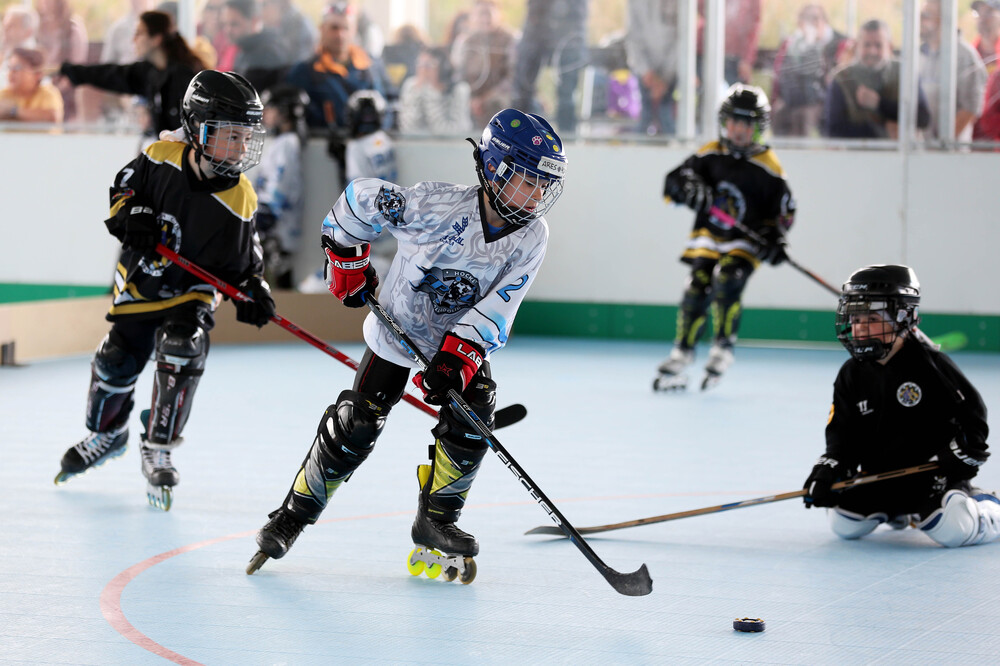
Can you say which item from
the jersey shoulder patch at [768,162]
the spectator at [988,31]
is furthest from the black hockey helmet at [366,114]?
the spectator at [988,31]

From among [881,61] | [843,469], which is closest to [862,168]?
[881,61]

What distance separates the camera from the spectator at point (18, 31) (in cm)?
1090

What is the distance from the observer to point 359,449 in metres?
3.70

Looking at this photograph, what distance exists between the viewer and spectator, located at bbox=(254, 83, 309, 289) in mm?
9938

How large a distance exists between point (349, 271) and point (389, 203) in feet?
0.84

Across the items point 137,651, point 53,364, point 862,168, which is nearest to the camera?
point 137,651

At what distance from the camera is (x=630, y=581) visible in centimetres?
341

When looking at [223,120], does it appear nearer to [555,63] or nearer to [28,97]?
[555,63]

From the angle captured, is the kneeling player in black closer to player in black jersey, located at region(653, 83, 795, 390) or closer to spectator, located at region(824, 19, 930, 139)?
player in black jersey, located at region(653, 83, 795, 390)

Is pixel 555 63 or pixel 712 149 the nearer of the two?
pixel 712 149

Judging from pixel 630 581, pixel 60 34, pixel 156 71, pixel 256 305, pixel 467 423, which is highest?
pixel 60 34

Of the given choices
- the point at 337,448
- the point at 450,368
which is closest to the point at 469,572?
the point at 337,448

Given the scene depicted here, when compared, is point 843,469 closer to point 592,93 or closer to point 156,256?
point 156,256

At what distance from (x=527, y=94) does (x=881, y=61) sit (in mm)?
2583
